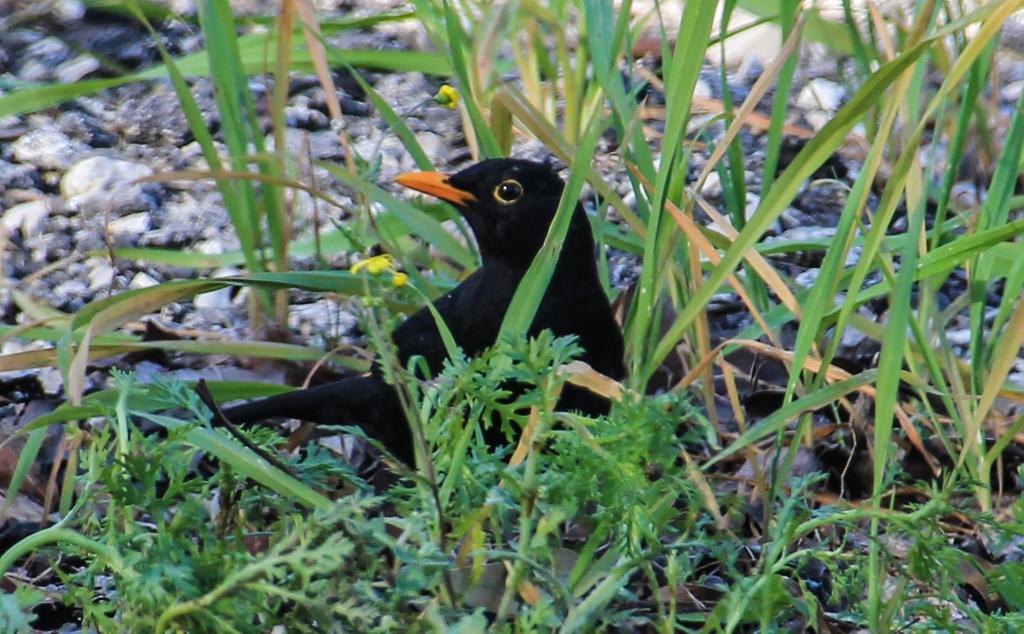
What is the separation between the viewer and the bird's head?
3156mm

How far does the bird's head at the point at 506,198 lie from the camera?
3.16 metres

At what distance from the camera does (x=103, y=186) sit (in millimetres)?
4020

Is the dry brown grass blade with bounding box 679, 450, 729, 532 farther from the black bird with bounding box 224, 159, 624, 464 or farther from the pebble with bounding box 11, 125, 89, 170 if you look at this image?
the pebble with bounding box 11, 125, 89, 170

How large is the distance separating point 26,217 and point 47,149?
36 centimetres

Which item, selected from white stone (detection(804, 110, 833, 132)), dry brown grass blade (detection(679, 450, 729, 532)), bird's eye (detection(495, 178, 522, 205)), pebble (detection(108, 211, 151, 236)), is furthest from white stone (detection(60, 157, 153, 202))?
dry brown grass blade (detection(679, 450, 729, 532))

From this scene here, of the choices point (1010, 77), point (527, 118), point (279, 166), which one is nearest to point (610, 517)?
point (527, 118)

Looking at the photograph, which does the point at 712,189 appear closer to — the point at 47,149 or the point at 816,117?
the point at 816,117

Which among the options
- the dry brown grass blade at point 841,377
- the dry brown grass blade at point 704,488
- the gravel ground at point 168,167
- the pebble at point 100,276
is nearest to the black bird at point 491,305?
the gravel ground at point 168,167

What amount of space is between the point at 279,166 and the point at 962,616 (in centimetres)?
159

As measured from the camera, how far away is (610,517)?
1.66 m

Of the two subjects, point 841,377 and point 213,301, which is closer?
point 841,377

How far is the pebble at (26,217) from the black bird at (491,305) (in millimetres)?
1198

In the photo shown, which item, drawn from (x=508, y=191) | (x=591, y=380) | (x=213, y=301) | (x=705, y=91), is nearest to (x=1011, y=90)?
(x=705, y=91)

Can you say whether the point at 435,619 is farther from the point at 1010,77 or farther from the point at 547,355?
the point at 1010,77
